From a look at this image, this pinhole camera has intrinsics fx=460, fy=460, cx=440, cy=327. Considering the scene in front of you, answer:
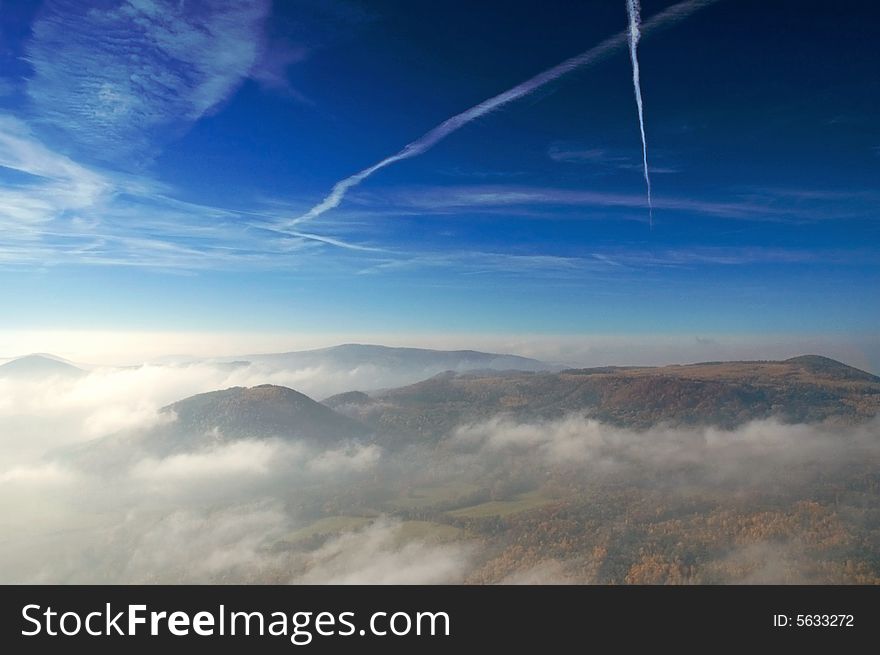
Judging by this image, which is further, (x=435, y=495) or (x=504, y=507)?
(x=435, y=495)

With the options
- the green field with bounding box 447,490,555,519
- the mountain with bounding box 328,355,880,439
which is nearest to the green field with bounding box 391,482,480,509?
the green field with bounding box 447,490,555,519

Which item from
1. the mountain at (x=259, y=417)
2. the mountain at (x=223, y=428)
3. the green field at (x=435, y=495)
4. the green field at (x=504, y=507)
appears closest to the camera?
the green field at (x=504, y=507)

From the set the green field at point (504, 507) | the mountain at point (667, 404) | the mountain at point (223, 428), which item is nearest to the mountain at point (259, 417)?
the mountain at point (223, 428)

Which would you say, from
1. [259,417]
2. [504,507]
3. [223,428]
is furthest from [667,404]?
[223,428]

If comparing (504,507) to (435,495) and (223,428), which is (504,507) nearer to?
(435,495)

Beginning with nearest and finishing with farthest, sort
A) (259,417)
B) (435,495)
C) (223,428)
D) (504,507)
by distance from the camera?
(504,507) → (435,495) → (223,428) → (259,417)

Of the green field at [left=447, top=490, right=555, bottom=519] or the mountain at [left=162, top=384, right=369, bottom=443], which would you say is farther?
the mountain at [left=162, top=384, right=369, bottom=443]

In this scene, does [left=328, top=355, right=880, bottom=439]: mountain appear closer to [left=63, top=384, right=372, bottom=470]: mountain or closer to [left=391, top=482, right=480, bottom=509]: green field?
[left=63, top=384, right=372, bottom=470]: mountain

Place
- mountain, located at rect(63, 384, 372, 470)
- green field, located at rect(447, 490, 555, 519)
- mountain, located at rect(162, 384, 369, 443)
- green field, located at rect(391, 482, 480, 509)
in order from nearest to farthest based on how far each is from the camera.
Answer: green field, located at rect(447, 490, 555, 519), green field, located at rect(391, 482, 480, 509), mountain, located at rect(63, 384, 372, 470), mountain, located at rect(162, 384, 369, 443)

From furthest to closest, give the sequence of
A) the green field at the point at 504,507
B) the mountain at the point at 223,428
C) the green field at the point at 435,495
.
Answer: the mountain at the point at 223,428, the green field at the point at 435,495, the green field at the point at 504,507

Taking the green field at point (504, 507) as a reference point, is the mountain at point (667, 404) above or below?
above

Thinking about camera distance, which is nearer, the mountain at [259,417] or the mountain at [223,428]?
the mountain at [223,428]

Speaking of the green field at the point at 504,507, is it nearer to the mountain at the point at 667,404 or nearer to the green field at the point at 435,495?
the green field at the point at 435,495
